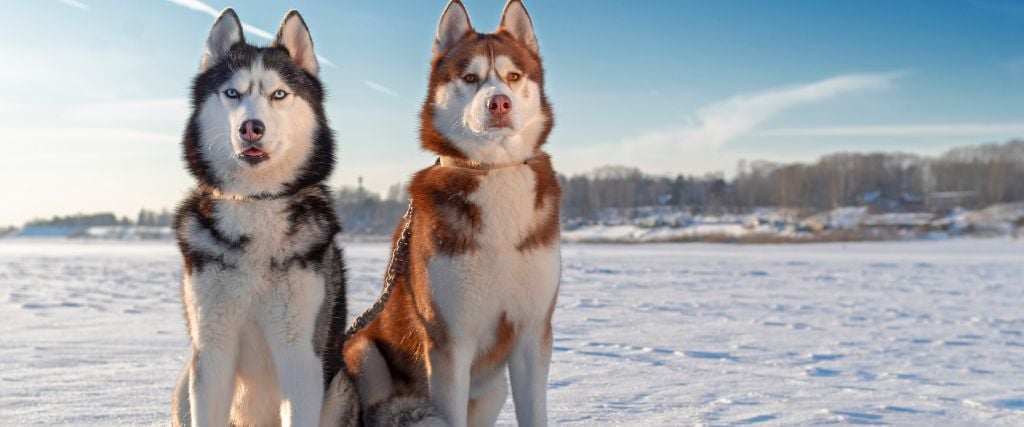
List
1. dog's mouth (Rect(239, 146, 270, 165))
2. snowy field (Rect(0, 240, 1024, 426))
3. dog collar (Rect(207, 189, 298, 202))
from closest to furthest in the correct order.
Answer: dog's mouth (Rect(239, 146, 270, 165)) → dog collar (Rect(207, 189, 298, 202)) → snowy field (Rect(0, 240, 1024, 426))

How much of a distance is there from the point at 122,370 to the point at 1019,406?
24.6 ft

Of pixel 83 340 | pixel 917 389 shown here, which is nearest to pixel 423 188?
pixel 917 389

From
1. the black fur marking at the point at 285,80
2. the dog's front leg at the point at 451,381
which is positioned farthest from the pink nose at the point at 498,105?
the dog's front leg at the point at 451,381

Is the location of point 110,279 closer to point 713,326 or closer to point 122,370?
point 122,370

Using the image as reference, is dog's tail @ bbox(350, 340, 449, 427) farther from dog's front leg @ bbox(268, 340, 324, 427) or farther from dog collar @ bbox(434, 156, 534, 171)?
dog collar @ bbox(434, 156, 534, 171)

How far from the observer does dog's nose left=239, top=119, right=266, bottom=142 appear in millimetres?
3125

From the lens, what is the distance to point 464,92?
11.9ft

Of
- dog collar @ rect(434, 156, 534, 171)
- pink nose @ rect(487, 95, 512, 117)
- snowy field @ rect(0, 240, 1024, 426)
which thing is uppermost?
pink nose @ rect(487, 95, 512, 117)

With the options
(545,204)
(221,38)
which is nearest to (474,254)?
(545,204)

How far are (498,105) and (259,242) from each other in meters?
1.26

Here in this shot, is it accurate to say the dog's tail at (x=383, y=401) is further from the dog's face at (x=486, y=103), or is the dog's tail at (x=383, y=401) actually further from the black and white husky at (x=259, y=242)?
the dog's face at (x=486, y=103)

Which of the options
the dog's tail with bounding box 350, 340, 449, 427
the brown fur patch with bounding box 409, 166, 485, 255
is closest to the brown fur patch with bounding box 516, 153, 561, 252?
the brown fur patch with bounding box 409, 166, 485, 255

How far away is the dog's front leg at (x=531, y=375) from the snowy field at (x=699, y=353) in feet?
4.10

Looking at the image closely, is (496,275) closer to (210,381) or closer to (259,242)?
(259,242)
